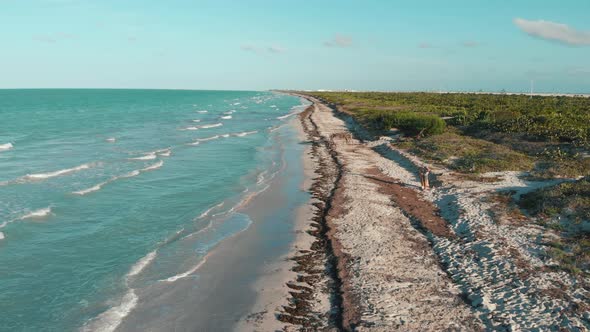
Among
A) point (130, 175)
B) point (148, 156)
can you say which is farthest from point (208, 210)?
point (148, 156)

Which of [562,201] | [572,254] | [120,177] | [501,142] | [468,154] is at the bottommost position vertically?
[120,177]

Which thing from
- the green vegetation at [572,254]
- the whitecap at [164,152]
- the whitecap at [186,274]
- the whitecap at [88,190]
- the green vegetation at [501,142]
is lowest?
the whitecap at [186,274]

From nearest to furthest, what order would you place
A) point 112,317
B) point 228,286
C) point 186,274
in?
point 112,317, point 228,286, point 186,274

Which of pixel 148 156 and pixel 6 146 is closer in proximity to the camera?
pixel 148 156

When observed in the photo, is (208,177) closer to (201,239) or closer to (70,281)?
(201,239)

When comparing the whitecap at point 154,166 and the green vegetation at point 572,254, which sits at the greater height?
the green vegetation at point 572,254

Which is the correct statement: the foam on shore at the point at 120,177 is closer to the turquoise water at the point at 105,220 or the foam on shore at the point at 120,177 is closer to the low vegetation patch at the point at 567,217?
the turquoise water at the point at 105,220

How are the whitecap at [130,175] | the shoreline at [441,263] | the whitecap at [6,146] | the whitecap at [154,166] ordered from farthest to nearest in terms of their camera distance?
the whitecap at [6,146]
the whitecap at [154,166]
the whitecap at [130,175]
the shoreline at [441,263]

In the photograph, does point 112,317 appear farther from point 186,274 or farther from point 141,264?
point 141,264

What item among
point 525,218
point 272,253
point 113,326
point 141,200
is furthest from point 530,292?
point 141,200

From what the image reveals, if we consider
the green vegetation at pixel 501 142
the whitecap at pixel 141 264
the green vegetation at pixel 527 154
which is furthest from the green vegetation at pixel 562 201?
the whitecap at pixel 141 264

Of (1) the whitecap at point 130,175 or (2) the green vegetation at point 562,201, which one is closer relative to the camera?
(2) the green vegetation at point 562,201
